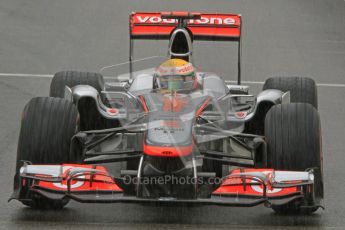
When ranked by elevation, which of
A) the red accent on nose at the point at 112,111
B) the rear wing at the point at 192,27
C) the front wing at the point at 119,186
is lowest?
the front wing at the point at 119,186

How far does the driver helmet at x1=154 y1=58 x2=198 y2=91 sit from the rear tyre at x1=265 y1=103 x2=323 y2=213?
102cm

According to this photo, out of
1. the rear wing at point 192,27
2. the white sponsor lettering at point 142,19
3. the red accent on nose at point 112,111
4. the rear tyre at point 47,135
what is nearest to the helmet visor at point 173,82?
the red accent on nose at point 112,111

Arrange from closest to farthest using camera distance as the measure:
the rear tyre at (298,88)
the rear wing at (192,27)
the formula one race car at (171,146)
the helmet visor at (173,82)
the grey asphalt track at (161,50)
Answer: the formula one race car at (171,146) → the grey asphalt track at (161,50) → the helmet visor at (173,82) → the rear tyre at (298,88) → the rear wing at (192,27)

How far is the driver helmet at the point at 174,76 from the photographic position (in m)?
11.4

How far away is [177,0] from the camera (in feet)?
77.9

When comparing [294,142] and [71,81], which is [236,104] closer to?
[71,81]

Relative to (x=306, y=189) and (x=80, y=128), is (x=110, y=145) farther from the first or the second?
(x=306, y=189)

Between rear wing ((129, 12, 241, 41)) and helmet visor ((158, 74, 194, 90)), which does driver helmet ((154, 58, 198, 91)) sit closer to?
helmet visor ((158, 74, 194, 90))

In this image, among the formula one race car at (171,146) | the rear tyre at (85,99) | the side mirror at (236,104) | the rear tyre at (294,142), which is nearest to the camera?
the formula one race car at (171,146)

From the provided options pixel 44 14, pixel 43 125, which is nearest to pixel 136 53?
pixel 44 14

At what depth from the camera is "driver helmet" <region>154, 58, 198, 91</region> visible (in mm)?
11359

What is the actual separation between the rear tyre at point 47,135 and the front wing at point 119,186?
1.07 ft

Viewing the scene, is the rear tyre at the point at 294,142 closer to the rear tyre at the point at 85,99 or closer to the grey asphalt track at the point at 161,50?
the grey asphalt track at the point at 161,50

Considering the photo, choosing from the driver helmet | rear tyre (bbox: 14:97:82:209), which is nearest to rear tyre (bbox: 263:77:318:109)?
the driver helmet
